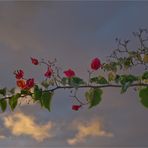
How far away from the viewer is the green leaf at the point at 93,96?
2.08 m

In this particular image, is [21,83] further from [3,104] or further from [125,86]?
[125,86]

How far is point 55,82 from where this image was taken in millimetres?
2418

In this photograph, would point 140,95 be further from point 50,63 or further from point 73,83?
point 50,63

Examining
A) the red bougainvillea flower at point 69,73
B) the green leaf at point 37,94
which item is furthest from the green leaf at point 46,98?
the red bougainvillea flower at point 69,73

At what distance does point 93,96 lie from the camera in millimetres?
2102

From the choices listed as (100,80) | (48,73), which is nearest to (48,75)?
(48,73)

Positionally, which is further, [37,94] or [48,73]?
[48,73]

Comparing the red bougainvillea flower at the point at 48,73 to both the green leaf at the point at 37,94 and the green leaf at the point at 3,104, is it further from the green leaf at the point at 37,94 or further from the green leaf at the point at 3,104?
the green leaf at the point at 3,104

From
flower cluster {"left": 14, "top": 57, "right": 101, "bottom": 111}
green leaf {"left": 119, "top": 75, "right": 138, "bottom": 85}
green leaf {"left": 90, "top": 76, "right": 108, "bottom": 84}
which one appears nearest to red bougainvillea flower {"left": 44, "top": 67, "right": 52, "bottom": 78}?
flower cluster {"left": 14, "top": 57, "right": 101, "bottom": 111}

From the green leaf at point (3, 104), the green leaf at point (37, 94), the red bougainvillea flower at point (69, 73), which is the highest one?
the red bougainvillea flower at point (69, 73)

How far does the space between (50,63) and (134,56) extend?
624mm

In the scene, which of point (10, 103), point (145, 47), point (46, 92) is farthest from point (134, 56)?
point (10, 103)

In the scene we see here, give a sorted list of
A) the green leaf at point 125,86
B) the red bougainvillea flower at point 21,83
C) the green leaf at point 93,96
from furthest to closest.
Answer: the red bougainvillea flower at point 21,83 → the green leaf at point 93,96 → the green leaf at point 125,86

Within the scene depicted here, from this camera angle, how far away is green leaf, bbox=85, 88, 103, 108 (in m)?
2.08
